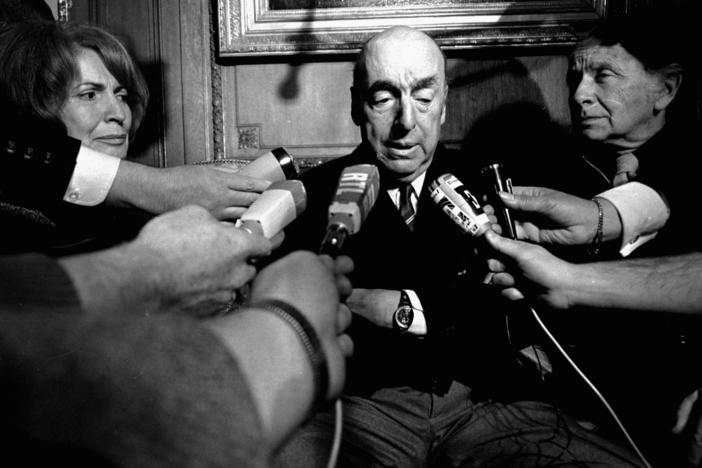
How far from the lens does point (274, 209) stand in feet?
3.38

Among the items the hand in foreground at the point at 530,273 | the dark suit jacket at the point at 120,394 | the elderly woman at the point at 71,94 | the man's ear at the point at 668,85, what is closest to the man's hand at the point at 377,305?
the hand in foreground at the point at 530,273

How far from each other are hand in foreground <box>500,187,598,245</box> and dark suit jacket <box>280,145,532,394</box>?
0.48 ft

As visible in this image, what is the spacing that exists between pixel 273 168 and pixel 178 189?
240 millimetres

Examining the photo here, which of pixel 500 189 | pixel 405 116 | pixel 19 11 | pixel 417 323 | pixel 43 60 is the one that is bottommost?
pixel 417 323

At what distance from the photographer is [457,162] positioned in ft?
5.22

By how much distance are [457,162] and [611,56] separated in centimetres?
51

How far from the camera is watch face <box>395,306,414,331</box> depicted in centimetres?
132

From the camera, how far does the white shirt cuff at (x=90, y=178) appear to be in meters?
1.16

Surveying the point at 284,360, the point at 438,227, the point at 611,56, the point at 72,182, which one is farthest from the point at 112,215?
the point at 611,56

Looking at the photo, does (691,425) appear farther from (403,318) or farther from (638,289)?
(403,318)

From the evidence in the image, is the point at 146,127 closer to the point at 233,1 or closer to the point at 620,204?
the point at 233,1

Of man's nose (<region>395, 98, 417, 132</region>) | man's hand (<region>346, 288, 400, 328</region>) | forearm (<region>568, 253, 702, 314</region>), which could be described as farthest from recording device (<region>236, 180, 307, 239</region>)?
forearm (<region>568, 253, 702, 314</region>)

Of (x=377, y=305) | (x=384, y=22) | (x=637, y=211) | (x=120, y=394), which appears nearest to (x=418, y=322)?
(x=377, y=305)

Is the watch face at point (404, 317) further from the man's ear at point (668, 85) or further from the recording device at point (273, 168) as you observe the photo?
the man's ear at point (668, 85)
